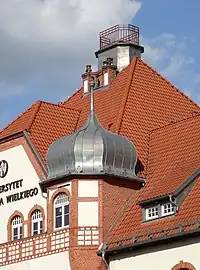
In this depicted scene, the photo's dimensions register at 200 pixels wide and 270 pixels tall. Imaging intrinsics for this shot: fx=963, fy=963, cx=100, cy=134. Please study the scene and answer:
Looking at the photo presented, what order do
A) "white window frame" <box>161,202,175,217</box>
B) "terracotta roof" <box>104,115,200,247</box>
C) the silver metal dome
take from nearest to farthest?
"terracotta roof" <box>104,115,200,247</box> < "white window frame" <box>161,202,175,217</box> < the silver metal dome

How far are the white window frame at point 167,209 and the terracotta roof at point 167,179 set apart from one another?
252 mm

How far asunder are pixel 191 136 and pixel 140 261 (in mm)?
7463

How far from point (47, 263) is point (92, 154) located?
5.07 m

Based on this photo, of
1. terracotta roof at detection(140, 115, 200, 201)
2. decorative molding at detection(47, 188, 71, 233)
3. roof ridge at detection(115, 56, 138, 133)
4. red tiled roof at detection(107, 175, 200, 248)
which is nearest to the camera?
red tiled roof at detection(107, 175, 200, 248)

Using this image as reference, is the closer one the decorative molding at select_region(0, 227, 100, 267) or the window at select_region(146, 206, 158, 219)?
the window at select_region(146, 206, 158, 219)

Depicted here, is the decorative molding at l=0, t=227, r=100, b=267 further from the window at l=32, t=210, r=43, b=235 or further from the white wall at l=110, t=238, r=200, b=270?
the white wall at l=110, t=238, r=200, b=270

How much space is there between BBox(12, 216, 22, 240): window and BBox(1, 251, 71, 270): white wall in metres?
1.59

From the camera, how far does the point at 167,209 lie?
3850 cm

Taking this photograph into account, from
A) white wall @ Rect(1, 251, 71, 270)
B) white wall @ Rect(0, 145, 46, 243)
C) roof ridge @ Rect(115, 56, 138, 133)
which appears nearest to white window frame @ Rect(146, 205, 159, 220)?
Answer: white wall @ Rect(1, 251, 71, 270)

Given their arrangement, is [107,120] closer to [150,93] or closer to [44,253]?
[150,93]

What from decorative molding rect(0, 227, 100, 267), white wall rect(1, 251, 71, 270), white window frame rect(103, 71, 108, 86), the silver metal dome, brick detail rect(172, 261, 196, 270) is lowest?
brick detail rect(172, 261, 196, 270)

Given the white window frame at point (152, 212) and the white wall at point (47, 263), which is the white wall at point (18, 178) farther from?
the white window frame at point (152, 212)

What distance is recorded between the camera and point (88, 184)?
41250 millimetres

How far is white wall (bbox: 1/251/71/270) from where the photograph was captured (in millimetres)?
40594
